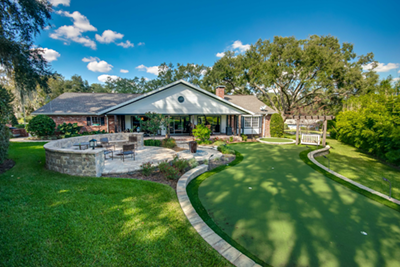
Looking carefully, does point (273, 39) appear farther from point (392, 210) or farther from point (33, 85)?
point (33, 85)

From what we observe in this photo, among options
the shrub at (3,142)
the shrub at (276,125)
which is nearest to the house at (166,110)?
the shrub at (276,125)

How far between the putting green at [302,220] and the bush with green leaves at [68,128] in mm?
15421

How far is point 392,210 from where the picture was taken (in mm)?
4617

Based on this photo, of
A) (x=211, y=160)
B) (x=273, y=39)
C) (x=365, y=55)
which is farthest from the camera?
(x=365, y=55)

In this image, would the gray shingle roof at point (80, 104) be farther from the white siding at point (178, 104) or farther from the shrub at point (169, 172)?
the shrub at point (169, 172)

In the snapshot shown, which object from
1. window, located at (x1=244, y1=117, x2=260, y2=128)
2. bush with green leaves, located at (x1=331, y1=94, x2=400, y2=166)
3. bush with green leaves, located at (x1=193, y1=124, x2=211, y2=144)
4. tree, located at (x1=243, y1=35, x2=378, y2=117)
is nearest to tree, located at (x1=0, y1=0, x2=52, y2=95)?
bush with green leaves, located at (x1=193, y1=124, x2=211, y2=144)

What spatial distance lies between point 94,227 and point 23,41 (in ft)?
47.1

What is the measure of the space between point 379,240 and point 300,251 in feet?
6.10

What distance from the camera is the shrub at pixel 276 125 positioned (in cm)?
1908

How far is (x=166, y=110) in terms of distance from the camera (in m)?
15.9

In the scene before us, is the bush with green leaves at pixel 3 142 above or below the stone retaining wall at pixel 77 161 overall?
above

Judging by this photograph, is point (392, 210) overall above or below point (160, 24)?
below

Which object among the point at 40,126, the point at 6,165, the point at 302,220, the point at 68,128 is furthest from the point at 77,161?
the point at 68,128

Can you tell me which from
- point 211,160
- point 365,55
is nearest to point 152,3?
point 211,160
